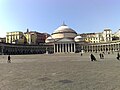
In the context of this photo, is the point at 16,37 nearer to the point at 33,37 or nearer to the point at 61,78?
the point at 33,37

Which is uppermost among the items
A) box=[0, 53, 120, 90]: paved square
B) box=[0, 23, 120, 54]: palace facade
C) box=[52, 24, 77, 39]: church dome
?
box=[52, 24, 77, 39]: church dome

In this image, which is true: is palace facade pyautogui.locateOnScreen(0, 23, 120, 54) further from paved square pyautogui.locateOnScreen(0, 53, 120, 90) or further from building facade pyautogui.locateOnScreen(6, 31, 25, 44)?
paved square pyautogui.locateOnScreen(0, 53, 120, 90)

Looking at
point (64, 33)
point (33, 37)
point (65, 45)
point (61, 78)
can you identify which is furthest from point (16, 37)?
point (61, 78)

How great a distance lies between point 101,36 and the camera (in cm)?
15400

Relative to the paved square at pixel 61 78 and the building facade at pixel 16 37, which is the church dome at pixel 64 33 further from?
the paved square at pixel 61 78

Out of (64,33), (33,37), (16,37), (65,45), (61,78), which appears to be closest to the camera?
(61,78)

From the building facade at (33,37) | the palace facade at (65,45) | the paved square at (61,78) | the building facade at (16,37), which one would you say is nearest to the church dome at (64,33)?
the palace facade at (65,45)

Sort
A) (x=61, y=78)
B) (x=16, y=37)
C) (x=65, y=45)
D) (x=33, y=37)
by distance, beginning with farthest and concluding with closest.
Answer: (x=33, y=37), (x=16, y=37), (x=65, y=45), (x=61, y=78)

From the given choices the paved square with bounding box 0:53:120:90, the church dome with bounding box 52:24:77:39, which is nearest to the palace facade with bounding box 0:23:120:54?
the church dome with bounding box 52:24:77:39

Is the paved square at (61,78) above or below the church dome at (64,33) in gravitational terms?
below

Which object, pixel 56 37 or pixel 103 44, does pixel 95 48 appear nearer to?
pixel 103 44

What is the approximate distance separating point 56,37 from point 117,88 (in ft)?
476

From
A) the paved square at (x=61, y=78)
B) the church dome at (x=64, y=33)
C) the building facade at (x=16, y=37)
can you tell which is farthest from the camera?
the church dome at (x=64, y=33)

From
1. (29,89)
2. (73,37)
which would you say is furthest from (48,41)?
(29,89)
